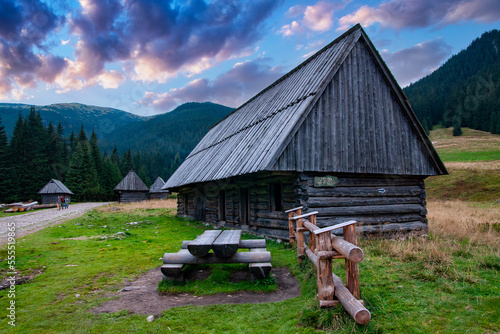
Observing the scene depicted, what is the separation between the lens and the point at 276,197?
37.7ft

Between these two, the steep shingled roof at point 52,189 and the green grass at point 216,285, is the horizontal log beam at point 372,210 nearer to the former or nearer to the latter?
the green grass at point 216,285

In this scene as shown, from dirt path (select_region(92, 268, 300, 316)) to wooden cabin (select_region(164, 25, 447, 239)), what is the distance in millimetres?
4460

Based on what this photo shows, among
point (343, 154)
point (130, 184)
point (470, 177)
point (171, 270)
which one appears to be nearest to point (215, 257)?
point (171, 270)

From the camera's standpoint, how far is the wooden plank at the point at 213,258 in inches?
222

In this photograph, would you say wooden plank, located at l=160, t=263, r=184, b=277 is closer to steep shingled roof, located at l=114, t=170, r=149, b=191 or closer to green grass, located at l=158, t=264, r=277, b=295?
green grass, located at l=158, t=264, r=277, b=295

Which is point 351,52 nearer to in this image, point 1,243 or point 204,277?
point 204,277

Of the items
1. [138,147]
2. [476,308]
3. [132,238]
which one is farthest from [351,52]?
[138,147]

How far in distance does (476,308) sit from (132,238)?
11.2 m

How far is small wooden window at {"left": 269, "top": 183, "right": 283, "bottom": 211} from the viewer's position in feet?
36.7

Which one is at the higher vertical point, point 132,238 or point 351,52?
point 351,52

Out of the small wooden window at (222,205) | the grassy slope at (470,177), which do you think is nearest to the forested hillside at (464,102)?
the grassy slope at (470,177)

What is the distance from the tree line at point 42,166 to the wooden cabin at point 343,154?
47.9 meters

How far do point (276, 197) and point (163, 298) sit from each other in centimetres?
704

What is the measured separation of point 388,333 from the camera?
321 cm
